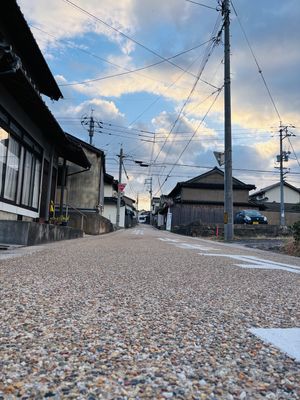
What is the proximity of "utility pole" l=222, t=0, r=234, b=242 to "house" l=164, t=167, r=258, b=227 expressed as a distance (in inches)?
770

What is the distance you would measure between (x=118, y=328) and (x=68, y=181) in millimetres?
18252

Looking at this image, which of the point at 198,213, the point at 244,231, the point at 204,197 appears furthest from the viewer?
the point at 204,197

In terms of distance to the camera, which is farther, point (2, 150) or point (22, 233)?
point (2, 150)

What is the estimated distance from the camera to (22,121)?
8555 mm

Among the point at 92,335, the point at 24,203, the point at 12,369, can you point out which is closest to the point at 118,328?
the point at 92,335

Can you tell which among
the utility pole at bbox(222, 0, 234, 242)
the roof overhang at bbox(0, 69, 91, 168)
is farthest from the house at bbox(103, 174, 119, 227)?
the roof overhang at bbox(0, 69, 91, 168)

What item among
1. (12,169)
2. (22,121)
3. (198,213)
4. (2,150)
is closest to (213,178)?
(198,213)

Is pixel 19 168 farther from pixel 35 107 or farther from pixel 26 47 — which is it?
pixel 26 47

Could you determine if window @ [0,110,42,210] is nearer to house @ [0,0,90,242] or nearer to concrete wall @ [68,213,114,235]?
house @ [0,0,90,242]

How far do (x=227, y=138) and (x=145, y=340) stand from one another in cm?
1491

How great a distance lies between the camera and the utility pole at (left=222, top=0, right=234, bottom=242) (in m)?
15.3

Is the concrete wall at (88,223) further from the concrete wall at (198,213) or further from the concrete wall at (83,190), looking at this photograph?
the concrete wall at (198,213)

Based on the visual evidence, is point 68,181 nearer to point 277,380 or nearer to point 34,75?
point 34,75

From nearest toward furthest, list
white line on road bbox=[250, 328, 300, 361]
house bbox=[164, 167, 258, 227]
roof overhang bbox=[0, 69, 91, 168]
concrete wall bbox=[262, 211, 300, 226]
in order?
white line on road bbox=[250, 328, 300, 361]
roof overhang bbox=[0, 69, 91, 168]
house bbox=[164, 167, 258, 227]
concrete wall bbox=[262, 211, 300, 226]
